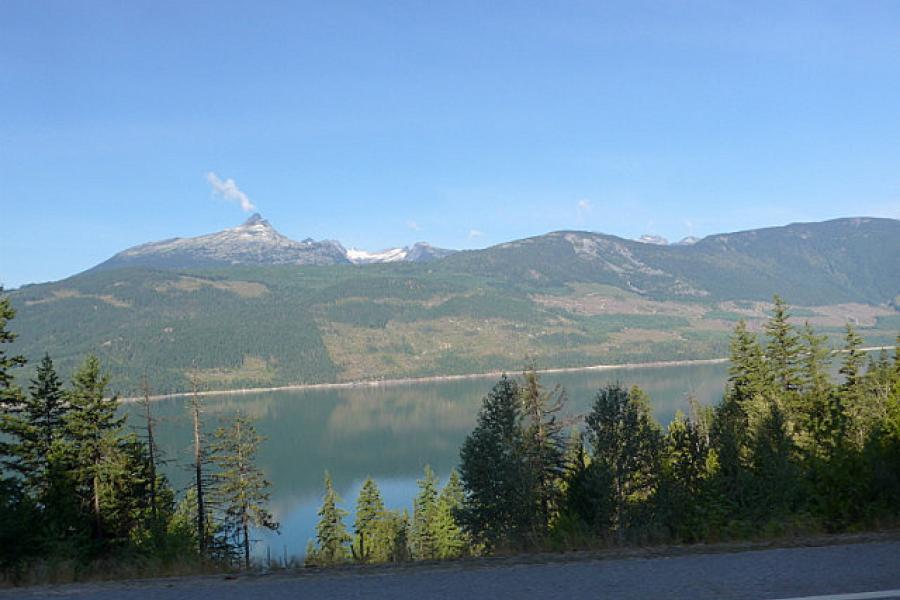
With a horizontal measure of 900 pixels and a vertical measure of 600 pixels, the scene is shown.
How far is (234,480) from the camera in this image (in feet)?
128

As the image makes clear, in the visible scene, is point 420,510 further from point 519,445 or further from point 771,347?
point 771,347

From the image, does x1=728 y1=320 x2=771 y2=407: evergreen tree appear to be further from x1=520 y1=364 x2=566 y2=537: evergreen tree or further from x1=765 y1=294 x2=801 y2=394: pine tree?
x1=520 y1=364 x2=566 y2=537: evergreen tree

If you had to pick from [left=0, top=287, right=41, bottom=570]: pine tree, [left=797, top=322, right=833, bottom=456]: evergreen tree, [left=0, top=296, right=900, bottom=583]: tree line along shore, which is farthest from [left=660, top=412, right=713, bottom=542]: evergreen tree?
[left=0, top=287, right=41, bottom=570]: pine tree

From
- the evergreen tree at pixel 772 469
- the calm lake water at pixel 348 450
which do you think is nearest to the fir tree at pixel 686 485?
the evergreen tree at pixel 772 469

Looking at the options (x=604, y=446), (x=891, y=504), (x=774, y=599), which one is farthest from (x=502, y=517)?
(x=774, y=599)

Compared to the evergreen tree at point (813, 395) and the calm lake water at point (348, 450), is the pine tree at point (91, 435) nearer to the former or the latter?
the evergreen tree at point (813, 395)

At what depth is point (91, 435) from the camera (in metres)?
27.9

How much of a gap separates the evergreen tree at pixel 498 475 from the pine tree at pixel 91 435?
15.8m

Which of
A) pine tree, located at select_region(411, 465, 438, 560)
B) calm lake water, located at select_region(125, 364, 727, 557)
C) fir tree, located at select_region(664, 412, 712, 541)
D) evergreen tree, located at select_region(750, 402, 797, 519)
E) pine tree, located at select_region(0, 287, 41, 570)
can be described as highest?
pine tree, located at select_region(0, 287, 41, 570)

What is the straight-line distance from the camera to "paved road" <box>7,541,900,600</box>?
6.31 metres

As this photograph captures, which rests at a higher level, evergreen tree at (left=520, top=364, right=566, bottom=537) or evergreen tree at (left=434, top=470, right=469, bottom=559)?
evergreen tree at (left=520, top=364, right=566, bottom=537)

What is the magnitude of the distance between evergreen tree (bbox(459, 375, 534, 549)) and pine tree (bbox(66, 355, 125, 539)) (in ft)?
51.7

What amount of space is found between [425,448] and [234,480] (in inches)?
3793

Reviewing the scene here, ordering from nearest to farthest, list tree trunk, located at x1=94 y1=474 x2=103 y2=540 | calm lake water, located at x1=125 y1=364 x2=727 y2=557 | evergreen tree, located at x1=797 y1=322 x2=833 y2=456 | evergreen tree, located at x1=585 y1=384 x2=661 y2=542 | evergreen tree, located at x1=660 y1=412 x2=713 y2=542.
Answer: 1. tree trunk, located at x1=94 y1=474 x2=103 y2=540
2. evergreen tree, located at x1=660 y1=412 x2=713 y2=542
3. evergreen tree, located at x1=797 y1=322 x2=833 y2=456
4. evergreen tree, located at x1=585 y1=384 x2=661 y2=542
5. calm lake water, located at x1=125 y1=364 x2=727 y2=557
